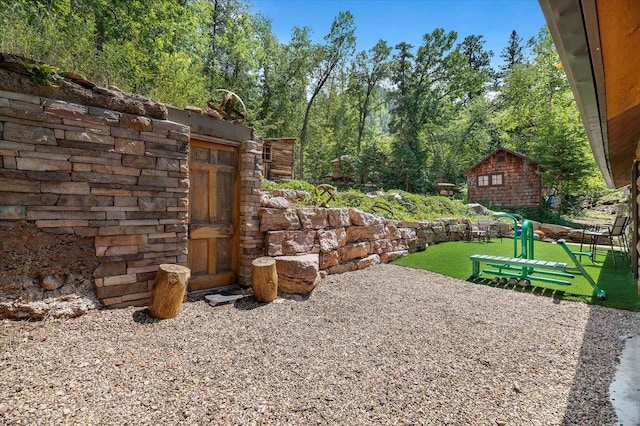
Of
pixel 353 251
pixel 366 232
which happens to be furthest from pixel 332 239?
pixel 366 232

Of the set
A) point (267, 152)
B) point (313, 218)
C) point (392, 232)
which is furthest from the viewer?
point (267, 152)

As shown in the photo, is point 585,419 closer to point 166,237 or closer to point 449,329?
point 449,329

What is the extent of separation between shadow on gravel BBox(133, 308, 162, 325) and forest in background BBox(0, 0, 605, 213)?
7.45 m

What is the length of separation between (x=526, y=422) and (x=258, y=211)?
147 inches

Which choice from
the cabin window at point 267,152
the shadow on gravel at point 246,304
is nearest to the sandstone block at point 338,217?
the shadow on gravel at point 246,304

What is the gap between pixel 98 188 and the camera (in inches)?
119

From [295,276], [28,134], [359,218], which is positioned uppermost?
[28,134]

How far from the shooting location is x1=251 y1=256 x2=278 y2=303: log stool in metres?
3.88

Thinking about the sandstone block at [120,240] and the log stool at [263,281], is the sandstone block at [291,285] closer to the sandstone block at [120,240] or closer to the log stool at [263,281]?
the log stool at [263,281]

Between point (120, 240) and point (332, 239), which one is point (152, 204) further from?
point (332, 239)

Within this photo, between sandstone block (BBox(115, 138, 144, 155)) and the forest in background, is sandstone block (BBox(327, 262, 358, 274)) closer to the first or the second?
sandstone block (BBox(115, 138, 144, 155))

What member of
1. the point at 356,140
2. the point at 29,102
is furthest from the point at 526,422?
the point at 356,140

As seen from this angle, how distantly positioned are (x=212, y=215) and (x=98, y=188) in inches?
56.2

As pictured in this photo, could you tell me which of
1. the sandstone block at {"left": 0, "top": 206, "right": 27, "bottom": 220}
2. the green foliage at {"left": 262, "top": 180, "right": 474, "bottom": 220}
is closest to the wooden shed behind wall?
the green foliage at {"left": 262, "top": 180, "right": 474, "bottom": 220}
